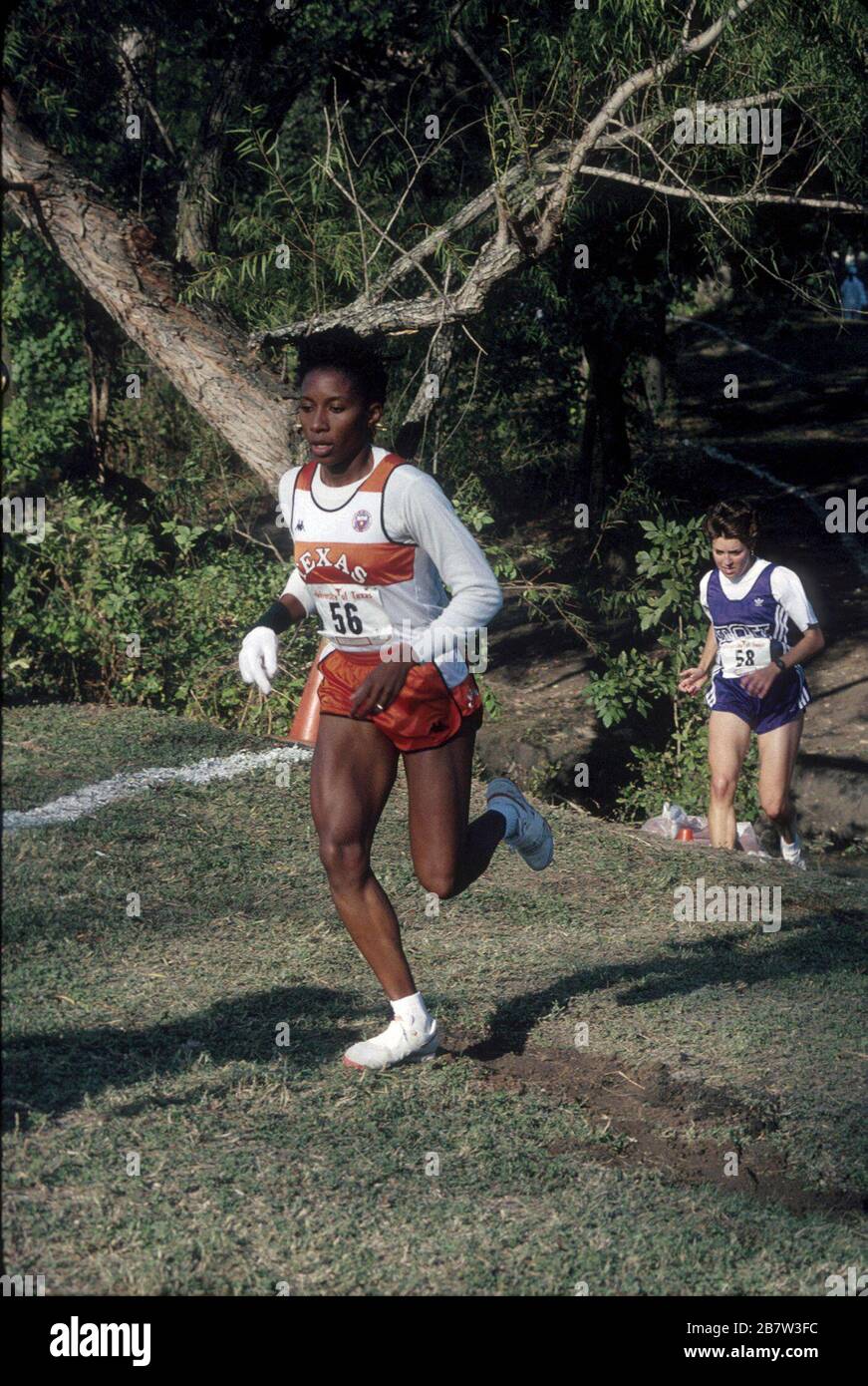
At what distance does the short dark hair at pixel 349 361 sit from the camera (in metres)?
4.41

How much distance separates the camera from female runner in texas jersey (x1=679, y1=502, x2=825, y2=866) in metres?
7.45

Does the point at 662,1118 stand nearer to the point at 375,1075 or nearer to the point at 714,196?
the point at 375,1075

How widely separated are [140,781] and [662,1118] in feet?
11.8

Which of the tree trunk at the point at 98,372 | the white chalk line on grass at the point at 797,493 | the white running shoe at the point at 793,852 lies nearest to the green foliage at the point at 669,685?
the white running shoe at the point at 793,852

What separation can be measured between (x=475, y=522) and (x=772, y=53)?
2843 mm

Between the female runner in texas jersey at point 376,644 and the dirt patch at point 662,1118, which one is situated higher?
the female runner in texas jersey at point 376,644

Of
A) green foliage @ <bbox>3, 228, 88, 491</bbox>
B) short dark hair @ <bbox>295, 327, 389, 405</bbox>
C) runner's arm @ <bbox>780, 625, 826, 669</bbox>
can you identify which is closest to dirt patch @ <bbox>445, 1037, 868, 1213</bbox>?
short dark hair @ <bbox>295, 327, 389, 405</bbox>

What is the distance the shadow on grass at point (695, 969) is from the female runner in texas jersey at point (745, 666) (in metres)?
1.14

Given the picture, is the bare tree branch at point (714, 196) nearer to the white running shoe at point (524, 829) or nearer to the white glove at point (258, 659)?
the white running shoe at point (524, 829)

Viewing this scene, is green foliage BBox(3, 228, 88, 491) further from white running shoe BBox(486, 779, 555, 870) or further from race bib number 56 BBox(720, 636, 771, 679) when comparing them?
white running shoe BBox(486, 779, 555, 870)

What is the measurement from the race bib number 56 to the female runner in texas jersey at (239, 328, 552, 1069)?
10.2 feet

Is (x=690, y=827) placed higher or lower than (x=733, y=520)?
lower

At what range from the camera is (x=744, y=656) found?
7.57 metres

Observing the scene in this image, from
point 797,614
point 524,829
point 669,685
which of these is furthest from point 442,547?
point 669,685
